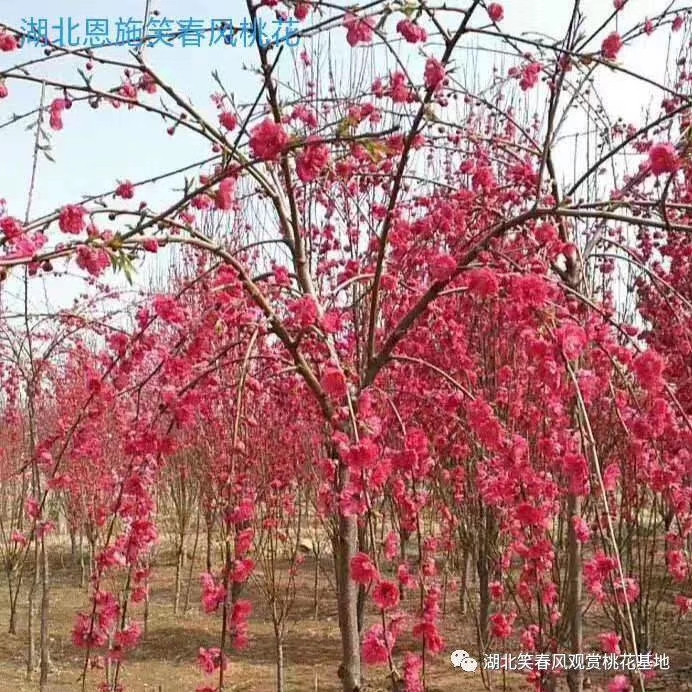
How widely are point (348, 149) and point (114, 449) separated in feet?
20.6

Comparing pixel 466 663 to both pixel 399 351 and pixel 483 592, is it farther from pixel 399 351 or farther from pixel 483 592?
pixel 399 351

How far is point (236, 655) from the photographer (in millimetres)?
7109

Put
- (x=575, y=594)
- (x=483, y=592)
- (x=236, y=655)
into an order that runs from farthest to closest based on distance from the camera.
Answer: (x=236, y=655)
(x=483, y=592)
(x=575, y=594)

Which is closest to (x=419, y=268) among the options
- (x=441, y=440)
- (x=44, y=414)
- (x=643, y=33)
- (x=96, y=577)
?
(x=441, y=440)

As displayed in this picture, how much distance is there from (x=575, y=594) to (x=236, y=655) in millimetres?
3918

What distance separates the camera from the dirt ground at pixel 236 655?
6.14 metres

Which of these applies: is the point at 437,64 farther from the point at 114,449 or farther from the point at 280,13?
the point at 114,449

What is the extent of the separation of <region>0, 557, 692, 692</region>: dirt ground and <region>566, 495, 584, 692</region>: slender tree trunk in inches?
34.9

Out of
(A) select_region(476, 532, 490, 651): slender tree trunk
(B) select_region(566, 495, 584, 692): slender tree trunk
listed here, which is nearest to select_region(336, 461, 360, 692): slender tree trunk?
(B) select_region(566, 495, 584, 692): slender tree trunk

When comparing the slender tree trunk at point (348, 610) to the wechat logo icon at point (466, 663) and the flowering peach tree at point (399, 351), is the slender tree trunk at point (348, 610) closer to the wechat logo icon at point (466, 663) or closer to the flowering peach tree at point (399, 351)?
the flowering peach tree at point (399, 351)

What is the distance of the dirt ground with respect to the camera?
614 centimetres

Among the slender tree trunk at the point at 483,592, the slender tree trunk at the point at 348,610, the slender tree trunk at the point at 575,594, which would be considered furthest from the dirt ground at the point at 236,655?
the slender tree trunk at the point at 348,610

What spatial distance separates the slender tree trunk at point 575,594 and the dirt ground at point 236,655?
2.91ft

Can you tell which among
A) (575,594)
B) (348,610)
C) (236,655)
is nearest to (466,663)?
(236,655)
